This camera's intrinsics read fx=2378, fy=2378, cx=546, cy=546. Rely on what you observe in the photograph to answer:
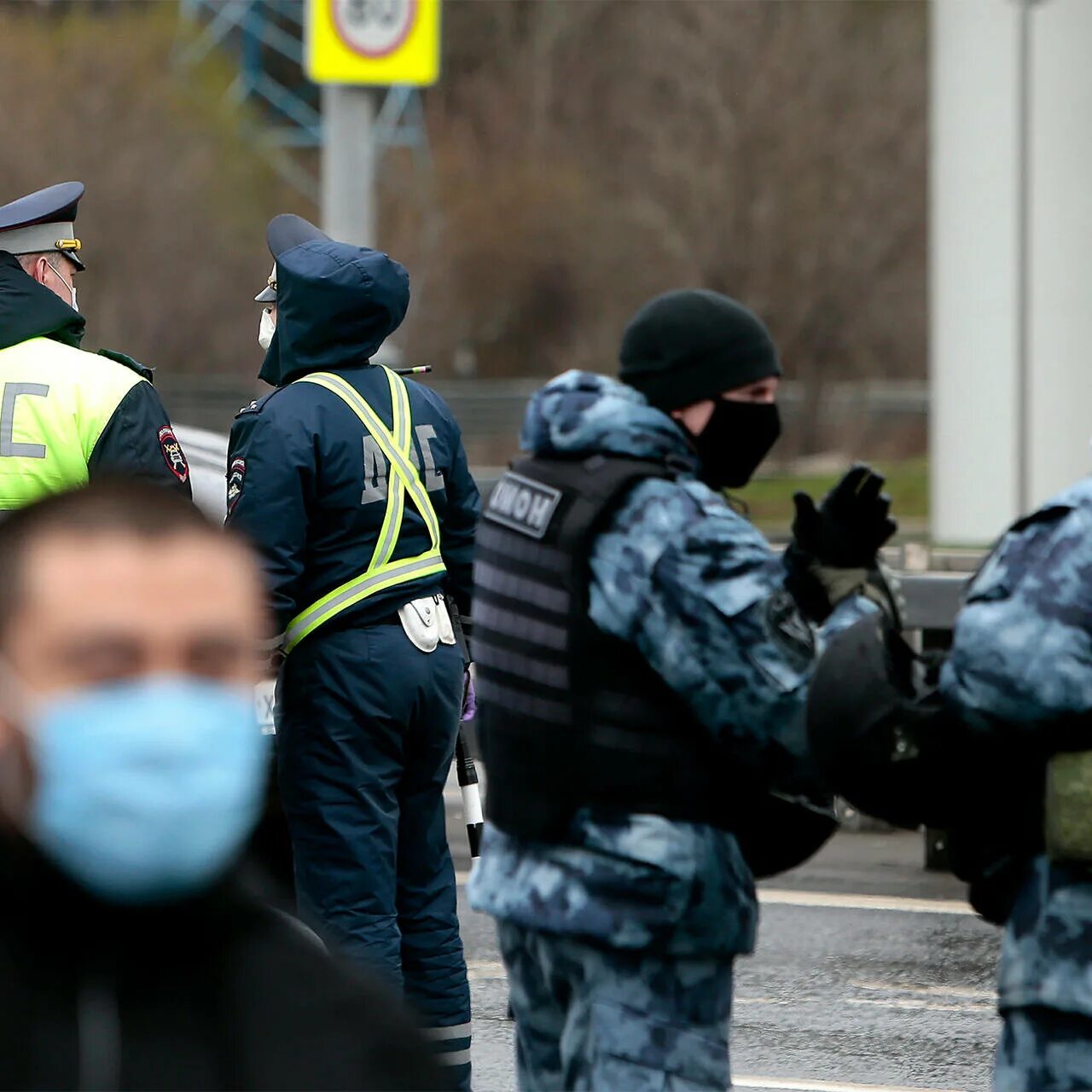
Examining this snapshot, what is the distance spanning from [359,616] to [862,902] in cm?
311

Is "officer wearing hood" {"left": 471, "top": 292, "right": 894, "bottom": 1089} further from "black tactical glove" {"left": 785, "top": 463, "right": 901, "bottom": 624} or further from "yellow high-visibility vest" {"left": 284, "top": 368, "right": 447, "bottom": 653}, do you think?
"yellow high-visibility vest" {"left": 284, "top": 368, "right": 447, "bottom": 653}

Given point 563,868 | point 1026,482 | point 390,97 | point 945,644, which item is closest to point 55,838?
point 563,868

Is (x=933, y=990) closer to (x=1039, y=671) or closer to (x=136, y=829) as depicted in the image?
(x=1039, y=671)

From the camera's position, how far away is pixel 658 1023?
342cm

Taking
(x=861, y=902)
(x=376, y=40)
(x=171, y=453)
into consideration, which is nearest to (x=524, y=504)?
(x=171, y=453)

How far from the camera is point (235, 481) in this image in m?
5.29

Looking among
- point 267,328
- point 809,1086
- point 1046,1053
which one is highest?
point 267,328

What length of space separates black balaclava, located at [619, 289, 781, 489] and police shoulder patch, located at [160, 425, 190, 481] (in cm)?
208

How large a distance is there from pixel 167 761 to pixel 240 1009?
0.19 metres

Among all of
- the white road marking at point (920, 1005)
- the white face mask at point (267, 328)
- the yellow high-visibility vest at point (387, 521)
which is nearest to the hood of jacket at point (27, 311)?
the white face mask at point (267, 328)

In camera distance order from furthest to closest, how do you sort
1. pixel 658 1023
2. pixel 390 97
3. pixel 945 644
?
pixel 390 97
pixel 945 644
pixel 658 1023

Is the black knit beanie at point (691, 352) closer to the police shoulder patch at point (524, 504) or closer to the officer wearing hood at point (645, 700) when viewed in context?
the officer wearing hood at point (645, 700)

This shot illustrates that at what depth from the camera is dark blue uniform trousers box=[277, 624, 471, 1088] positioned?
5148 mm

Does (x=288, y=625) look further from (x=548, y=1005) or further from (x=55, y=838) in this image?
(x=55, y=838)
